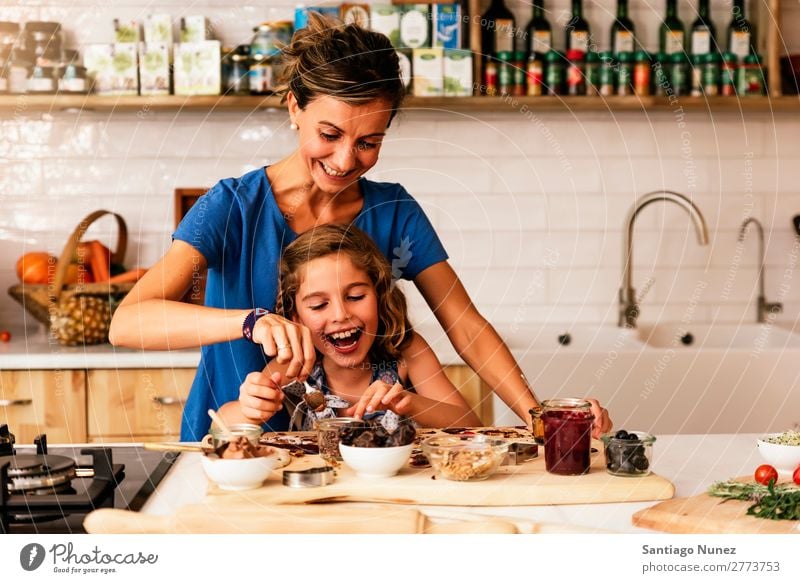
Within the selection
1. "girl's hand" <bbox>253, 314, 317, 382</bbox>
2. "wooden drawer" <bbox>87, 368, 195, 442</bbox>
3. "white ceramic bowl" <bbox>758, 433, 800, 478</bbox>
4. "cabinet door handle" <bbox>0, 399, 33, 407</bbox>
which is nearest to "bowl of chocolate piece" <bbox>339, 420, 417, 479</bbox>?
"girl's hand" <bbox>253, 314, 317, 382</bbox>

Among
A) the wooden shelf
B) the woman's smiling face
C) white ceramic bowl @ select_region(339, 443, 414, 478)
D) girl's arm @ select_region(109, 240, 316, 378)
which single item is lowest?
white ceramic bowl @ select_region(339, 443, 414, 478)

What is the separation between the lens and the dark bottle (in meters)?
2.39

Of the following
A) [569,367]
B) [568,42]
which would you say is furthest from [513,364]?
[568,42]

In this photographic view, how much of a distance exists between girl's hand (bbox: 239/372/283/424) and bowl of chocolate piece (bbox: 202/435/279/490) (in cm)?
15

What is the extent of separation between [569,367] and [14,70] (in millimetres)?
1431

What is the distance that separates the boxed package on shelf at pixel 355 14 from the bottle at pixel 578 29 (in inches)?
19.5

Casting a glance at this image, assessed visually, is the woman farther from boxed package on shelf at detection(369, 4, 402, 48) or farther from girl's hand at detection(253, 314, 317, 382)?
boxed package on shelf at detection(369, 4, 402, 48)

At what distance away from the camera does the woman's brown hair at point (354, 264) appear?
5.33 feet

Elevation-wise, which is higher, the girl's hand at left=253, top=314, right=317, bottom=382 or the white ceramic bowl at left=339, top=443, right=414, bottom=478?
the girl's hand at left=253, top=314, right=317, bottom=382

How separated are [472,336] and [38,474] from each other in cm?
77

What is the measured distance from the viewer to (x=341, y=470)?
47.5 inches

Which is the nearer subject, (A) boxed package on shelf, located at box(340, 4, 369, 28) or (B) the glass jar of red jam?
(B) the glass jar of red jam
